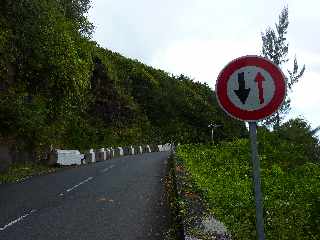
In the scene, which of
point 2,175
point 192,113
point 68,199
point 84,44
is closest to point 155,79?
point 192,113

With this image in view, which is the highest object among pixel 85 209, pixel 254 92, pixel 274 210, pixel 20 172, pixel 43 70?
pixel 43 70

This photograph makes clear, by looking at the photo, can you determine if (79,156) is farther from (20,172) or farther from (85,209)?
(85,209)

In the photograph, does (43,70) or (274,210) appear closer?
(274,210)

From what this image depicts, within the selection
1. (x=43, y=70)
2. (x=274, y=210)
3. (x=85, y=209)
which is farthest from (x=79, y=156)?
(x=274, y=210)

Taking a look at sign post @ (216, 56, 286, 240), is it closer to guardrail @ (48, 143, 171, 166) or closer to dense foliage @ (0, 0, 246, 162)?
dense foliage @ (0, 0, 246, 162)

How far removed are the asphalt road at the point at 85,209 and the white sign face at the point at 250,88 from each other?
3.97 metres

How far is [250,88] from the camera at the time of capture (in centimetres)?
631

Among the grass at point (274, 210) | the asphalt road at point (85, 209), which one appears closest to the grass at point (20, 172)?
the asphalt road at point (85, 209)

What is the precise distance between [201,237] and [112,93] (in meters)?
61.7

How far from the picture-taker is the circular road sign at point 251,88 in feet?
A: 20.5

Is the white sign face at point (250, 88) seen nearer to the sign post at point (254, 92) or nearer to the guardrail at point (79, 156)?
the sign post at point (254, 92)

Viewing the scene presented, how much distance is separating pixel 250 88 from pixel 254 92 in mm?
61

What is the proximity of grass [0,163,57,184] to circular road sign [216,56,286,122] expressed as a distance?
16.3 meters

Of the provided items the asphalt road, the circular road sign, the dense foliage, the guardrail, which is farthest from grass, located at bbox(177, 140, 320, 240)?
the guardrail
